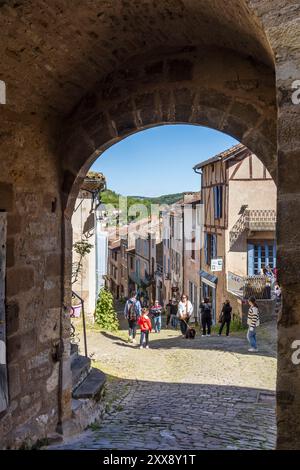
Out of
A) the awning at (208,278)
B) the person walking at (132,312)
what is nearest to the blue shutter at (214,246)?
the awning at (208,278)

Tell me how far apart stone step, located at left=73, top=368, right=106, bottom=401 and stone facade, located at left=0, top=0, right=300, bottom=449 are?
0.45 m

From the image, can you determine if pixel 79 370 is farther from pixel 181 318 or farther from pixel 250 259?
pixel 250 259

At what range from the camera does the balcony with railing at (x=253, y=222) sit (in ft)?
51.8

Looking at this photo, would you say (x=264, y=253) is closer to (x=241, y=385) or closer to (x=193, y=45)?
(x=241, y=385)

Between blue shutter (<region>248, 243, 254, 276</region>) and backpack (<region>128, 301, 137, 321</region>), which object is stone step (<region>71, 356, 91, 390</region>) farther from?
blue shutter (<region>248, 243, 254, 276</region>)

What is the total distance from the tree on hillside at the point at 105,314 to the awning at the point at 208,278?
6.01 meters

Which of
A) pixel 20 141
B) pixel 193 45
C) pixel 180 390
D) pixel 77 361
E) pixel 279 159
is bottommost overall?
pixel 180 390

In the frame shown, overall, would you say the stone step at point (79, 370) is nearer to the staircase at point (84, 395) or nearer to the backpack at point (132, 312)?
the staircase at point (84, 395)

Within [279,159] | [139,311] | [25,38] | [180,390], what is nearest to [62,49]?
[25,38]

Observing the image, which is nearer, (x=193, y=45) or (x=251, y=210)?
(x=193, y=45)

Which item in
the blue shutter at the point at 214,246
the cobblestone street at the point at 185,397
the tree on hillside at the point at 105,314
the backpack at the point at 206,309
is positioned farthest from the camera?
the blue shutter at the point at 214,246

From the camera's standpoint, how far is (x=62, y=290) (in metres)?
4.12

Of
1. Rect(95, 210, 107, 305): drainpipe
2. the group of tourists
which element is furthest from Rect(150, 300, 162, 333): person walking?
Rect(95, 210, 107, 305): drainpipe

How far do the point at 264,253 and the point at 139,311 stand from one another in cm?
768
